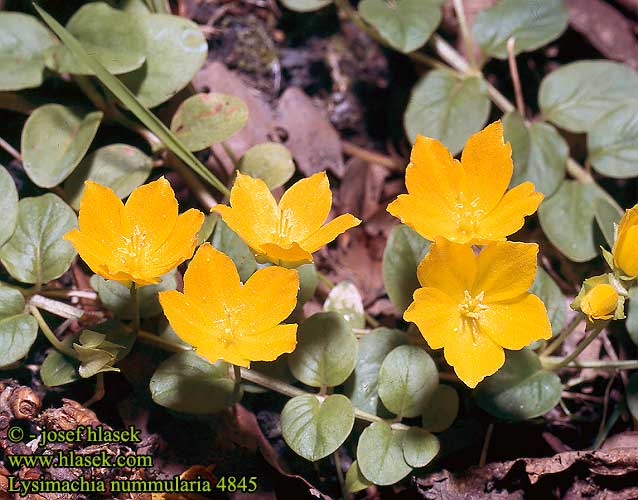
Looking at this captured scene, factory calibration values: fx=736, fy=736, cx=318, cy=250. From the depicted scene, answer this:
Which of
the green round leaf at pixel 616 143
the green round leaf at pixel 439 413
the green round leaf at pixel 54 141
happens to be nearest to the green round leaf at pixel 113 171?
the green round leaf at pixel 54 141

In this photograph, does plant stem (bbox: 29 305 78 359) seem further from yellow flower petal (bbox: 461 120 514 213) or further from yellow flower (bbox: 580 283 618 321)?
yellow flower (bbox: 580 283 618 321)

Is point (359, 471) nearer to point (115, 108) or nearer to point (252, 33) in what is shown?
point (115, 108)

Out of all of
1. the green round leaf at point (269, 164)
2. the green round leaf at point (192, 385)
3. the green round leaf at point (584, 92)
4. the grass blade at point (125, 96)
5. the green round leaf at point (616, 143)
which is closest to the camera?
the green round leaf at point (192, 385)

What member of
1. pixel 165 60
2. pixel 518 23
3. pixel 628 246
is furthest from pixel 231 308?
pixel 518 23

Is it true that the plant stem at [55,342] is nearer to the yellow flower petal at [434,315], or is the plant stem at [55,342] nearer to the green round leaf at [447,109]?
the yellow flower petal at [434,315]

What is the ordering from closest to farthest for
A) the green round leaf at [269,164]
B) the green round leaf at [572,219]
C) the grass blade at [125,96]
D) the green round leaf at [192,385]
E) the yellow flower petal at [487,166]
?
the green round leaf at [192,385]
the yellow flower petal at [487,166]
the grass blade at [125,96]
the green round leaf at [269,164]
the green round leaf at [572,219]

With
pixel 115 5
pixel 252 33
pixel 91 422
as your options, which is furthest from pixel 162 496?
pixel 252 33

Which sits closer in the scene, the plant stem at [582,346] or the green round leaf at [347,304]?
the plant stem at [582,346]
